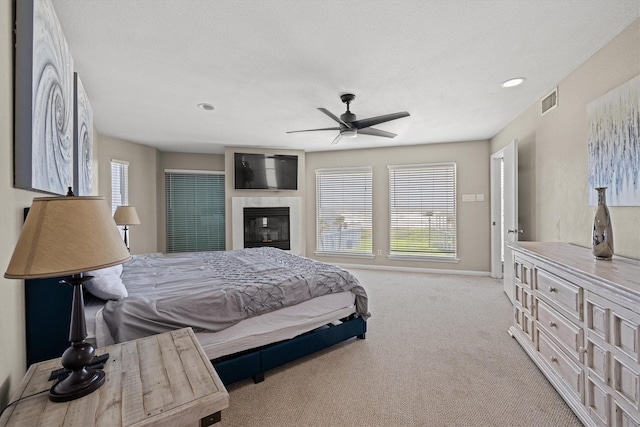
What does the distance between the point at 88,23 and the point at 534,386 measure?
4.04 m

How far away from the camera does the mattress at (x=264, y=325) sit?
5.54ft

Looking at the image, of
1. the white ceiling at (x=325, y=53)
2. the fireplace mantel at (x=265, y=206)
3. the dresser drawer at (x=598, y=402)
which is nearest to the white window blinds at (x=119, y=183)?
the white ceiling at (x=325, y=53)

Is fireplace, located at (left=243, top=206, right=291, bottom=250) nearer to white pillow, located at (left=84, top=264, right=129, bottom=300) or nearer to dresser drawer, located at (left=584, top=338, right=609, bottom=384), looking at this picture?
white pillow, located at (left=84, top=264, right=129, bottom=300)

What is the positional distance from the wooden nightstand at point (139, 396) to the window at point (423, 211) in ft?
16.3

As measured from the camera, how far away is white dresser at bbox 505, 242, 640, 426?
1.31 meters

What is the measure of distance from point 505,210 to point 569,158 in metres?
1.33

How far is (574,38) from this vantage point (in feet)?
6.75

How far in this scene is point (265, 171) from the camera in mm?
5754

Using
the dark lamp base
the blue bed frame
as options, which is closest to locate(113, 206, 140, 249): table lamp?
the blue bed frame

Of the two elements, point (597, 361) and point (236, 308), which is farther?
point (236, 308)

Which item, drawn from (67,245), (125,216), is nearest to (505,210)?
(67,245)

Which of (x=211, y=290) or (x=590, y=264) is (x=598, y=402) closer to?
(x=590, y=264)

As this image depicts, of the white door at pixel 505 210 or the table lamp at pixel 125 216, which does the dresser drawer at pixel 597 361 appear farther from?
the table lamp at pixel 125 216

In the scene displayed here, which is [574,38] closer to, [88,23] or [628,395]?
[628,395]
